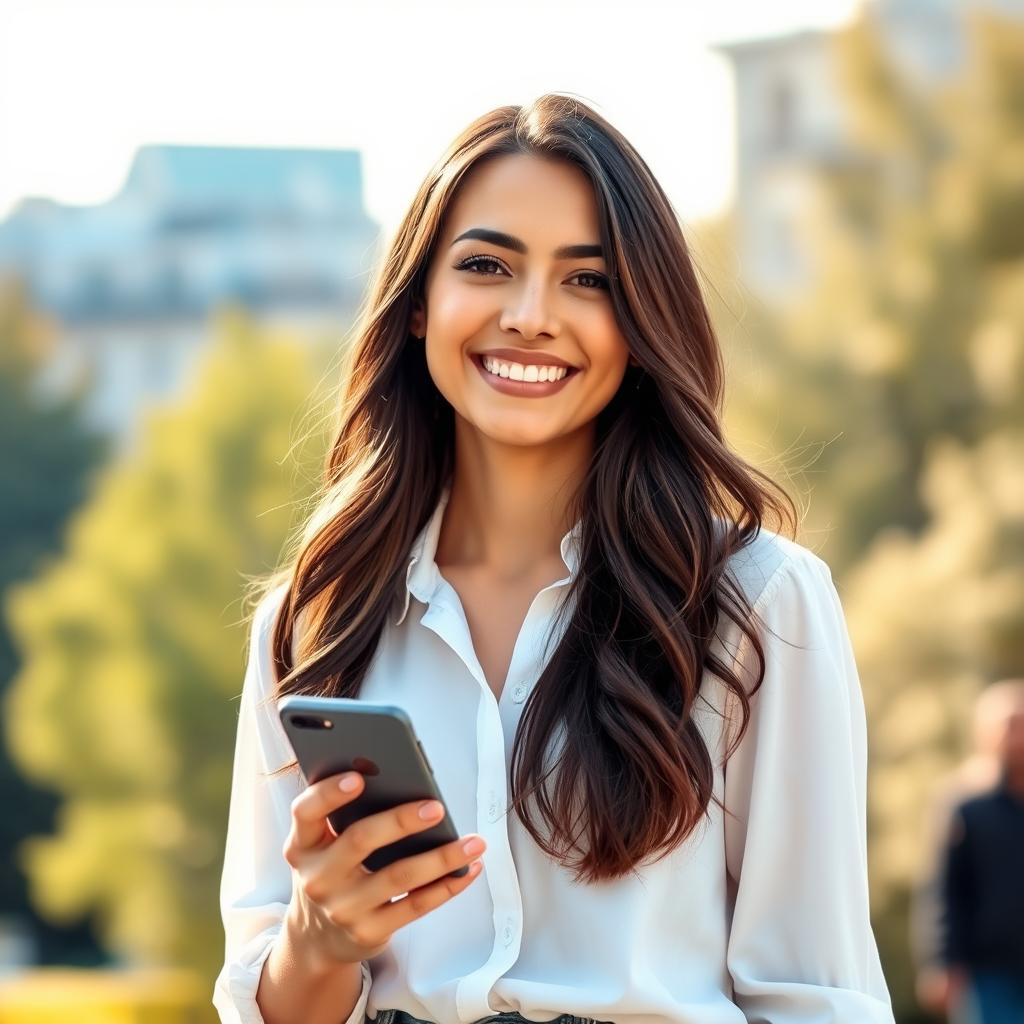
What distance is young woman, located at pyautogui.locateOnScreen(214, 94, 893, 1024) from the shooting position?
2146 mm

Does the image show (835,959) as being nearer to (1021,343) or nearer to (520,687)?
(520,687)

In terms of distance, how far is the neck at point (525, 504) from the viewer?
2449 millimetres

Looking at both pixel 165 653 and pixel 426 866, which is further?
pixel 165 653

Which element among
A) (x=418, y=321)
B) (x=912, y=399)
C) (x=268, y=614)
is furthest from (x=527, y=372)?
(x=912, y=399)

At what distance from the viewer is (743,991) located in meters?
2.17

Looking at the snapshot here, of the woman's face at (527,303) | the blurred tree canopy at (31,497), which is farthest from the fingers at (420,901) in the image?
the blurred tree canopy at (31,497)

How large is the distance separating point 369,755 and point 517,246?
2.28 feet

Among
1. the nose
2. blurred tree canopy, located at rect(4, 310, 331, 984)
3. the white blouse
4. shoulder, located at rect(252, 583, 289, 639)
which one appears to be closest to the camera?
the white blouse

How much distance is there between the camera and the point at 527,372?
231cm

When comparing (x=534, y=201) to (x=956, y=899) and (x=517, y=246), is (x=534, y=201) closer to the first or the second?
(x=517, y=246)

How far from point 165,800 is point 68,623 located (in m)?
2.81

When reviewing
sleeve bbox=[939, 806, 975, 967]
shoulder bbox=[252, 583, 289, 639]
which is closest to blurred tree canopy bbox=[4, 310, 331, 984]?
sleeve bbox=[939, 806, 975, 967]

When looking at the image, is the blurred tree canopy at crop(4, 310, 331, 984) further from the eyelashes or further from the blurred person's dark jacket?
the eyelashes

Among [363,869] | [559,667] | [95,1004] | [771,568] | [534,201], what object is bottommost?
[95,1004]
